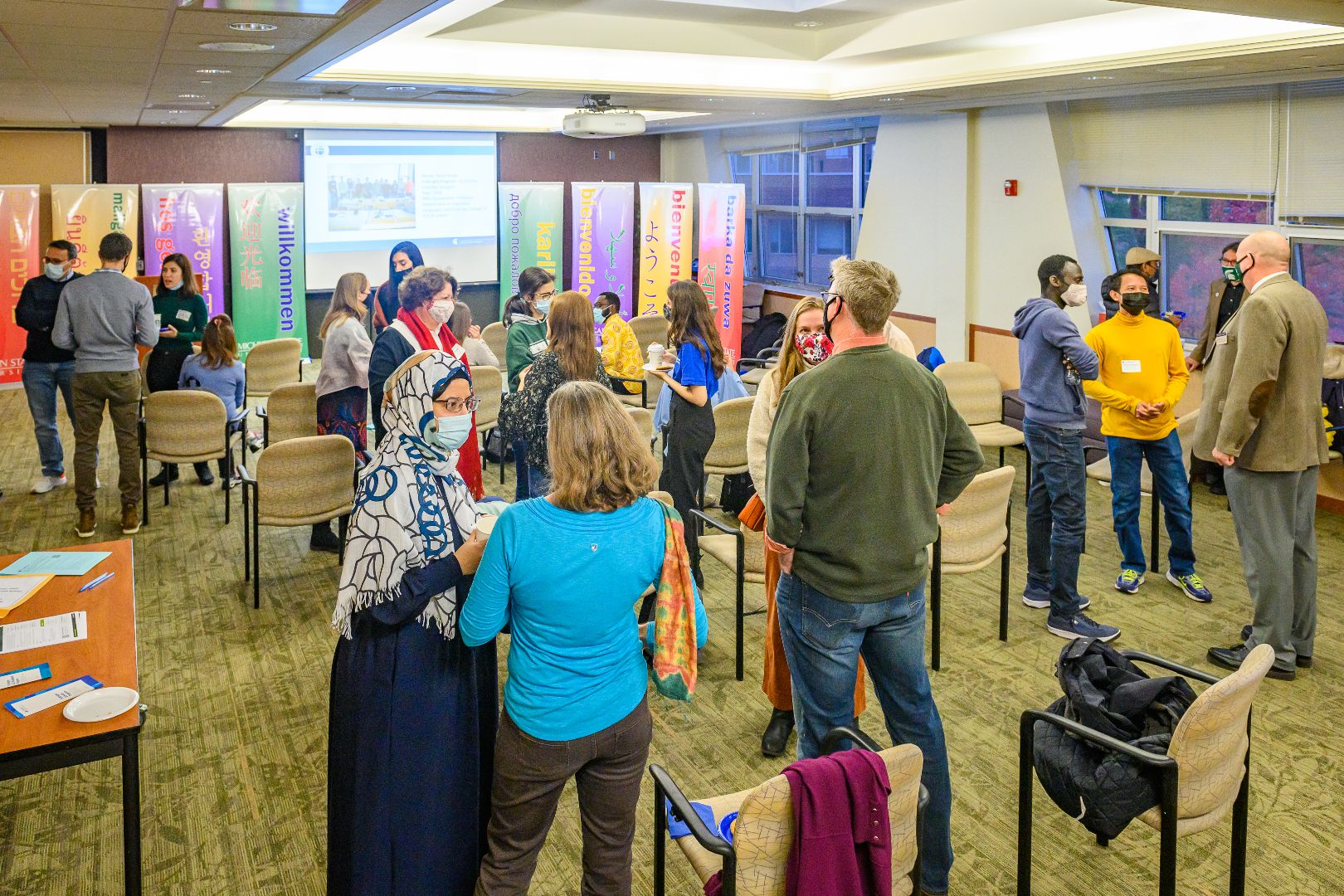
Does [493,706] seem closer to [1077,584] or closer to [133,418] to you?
[1077,584]

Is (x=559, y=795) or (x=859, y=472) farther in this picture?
(x=859, y=472)

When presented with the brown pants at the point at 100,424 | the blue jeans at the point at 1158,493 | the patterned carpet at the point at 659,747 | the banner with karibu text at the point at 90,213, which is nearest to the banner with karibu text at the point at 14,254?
the banner with karibu text at the point at 90,213

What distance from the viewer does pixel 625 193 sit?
12.2m

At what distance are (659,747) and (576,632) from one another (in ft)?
6.09

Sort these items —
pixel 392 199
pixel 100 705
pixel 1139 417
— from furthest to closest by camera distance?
pixel 392 199 < pixel 1139 417 < pixel 100 705

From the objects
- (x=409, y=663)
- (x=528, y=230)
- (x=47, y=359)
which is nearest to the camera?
(x=409, y=663)

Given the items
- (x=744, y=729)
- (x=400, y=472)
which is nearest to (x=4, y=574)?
(x=400, y=472)

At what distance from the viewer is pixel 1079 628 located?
5.11 metres

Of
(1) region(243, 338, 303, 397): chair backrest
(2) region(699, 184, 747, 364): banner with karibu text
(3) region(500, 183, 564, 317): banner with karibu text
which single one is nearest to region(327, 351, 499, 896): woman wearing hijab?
(1) region(243, 338, 303, 397): chair backrest

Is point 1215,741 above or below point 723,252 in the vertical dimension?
below

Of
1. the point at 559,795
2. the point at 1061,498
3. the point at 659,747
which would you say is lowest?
the point at 659,747

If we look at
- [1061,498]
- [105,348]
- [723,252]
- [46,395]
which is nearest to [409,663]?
[1061,498]

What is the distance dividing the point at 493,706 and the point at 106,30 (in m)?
3.12

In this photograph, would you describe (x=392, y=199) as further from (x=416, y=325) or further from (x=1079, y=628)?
(x=1079, y=628)
